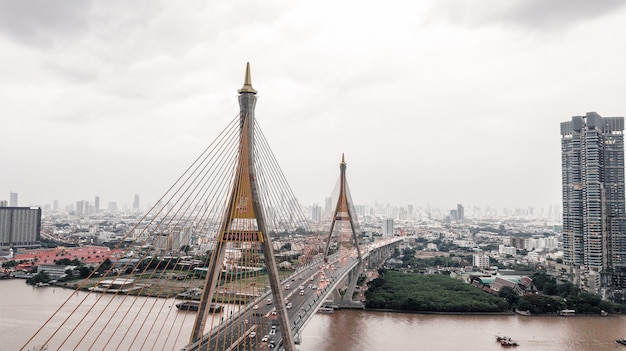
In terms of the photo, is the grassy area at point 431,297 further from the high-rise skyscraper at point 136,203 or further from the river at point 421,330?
the high-rise skyscraper at point 136,203

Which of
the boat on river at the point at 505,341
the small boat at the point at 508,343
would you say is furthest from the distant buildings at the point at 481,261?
the small boat at the point at 508,343

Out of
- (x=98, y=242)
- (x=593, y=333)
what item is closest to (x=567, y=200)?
(x=593, y=333)

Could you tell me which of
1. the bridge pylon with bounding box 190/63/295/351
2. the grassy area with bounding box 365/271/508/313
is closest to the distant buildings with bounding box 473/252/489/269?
the grassy area with bounding box 365/271/508/313

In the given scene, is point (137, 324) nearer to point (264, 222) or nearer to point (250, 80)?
point (264, 222)

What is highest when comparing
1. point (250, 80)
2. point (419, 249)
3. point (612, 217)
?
point (250, 80)

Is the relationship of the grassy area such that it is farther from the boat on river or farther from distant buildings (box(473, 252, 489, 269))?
distant buildings (box(473, 252, 489, 269))

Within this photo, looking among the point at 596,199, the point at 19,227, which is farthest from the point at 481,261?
the point at 19,227
